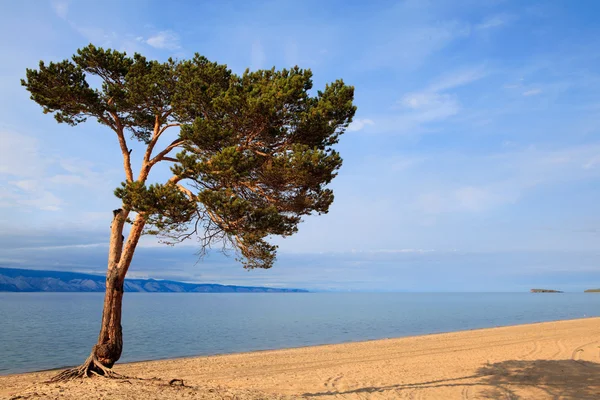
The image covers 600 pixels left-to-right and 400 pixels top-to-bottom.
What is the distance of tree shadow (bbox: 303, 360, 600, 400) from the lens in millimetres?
14305

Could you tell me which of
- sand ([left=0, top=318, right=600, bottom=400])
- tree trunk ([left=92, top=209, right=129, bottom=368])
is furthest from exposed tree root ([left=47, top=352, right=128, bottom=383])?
sand ([left=0, top=318, right=600, bottom=400])

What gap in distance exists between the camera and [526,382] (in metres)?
16.0

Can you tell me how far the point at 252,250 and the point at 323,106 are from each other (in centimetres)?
489

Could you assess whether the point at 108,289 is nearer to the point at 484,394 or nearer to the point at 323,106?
the point at 323,106

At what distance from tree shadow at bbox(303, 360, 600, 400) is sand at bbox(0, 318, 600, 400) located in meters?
0.03

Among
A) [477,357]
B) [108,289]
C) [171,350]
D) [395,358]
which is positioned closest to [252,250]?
[108,289]

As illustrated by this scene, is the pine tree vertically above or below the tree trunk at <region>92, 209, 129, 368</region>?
above

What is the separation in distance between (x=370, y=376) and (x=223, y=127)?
40.1 feet

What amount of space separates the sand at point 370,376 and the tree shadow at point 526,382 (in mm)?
34

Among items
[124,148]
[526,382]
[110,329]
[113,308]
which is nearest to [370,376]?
[526,382]

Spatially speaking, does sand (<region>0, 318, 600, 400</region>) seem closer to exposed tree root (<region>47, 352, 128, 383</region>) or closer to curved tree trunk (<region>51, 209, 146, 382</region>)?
exposed tree root (<region>47, 352, 128, 383</region>)

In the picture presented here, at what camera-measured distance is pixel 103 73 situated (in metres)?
13.4

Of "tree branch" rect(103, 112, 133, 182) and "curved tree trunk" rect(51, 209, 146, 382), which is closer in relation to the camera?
"curved tree trunk" rect(51, 209, 146, 382)

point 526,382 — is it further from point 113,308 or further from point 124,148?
point 124,148
